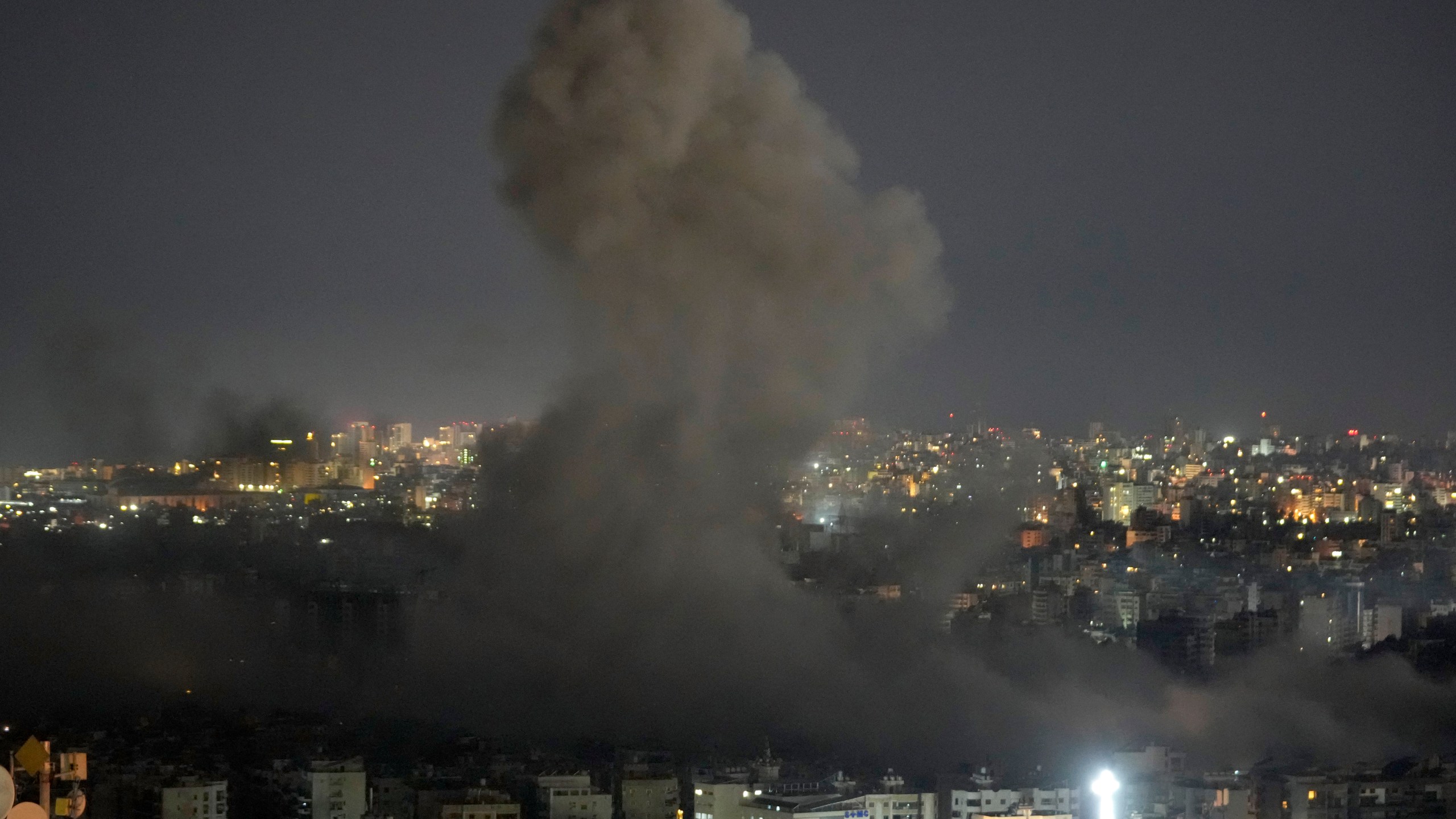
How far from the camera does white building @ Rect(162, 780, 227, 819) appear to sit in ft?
→ 37.3

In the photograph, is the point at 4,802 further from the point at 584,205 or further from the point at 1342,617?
the point at 1342,617

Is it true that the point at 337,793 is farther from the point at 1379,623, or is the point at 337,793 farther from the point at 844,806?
the point at 1379,623

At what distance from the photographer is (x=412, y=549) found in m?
17.2

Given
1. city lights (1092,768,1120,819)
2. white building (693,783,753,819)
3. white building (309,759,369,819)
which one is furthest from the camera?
white building (309,759,369,819)

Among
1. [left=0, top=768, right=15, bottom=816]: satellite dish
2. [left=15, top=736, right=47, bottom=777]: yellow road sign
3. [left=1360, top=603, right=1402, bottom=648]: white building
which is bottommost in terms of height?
[left=0, top=768, right=15, bottom=816]: satellite dish

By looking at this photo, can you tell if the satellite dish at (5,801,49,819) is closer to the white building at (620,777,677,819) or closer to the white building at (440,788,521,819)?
the white building at (440,788,521,819)

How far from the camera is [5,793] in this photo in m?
4.45

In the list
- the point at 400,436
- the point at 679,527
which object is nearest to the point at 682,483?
the point at 679,527

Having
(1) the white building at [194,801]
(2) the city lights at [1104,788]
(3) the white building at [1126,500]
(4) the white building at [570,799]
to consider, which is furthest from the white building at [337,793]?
(3) the white building at [1126,500]

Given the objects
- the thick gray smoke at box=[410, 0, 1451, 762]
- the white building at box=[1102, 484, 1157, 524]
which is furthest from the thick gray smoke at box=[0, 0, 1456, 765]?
the white building at box=[1102, 484, 1157, 524]

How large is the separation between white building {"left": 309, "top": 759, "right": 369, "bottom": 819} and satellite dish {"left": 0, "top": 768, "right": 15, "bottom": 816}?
7.21m

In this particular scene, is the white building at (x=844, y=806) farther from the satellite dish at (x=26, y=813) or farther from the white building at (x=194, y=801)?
the satellite dish at (x=26, y=813)

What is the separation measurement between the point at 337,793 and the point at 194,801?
851mm

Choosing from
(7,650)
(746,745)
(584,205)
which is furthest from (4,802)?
(7,650)
